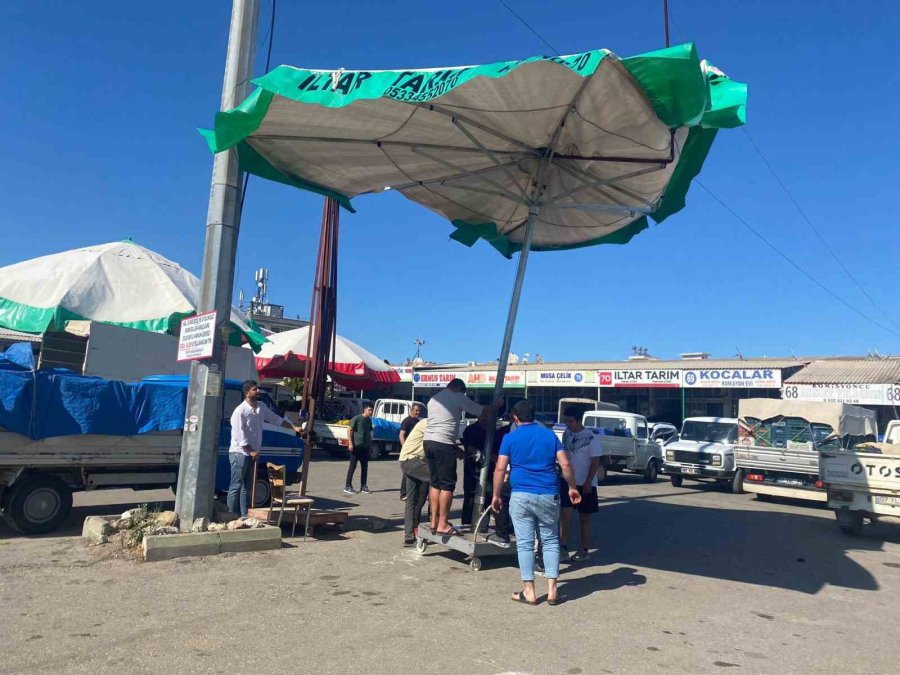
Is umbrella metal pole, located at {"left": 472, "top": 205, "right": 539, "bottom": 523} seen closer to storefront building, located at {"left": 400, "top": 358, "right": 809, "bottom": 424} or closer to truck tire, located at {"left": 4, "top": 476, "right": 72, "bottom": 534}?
truck tire, located at {"left": 4, "top": 476, "right": 72, "bottom": 534}

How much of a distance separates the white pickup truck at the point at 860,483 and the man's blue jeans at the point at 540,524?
7.44 meters

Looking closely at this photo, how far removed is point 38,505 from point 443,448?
5438mm

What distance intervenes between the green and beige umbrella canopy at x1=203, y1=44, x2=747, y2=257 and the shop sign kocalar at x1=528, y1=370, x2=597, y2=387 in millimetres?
23239

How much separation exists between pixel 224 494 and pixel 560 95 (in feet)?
26.2

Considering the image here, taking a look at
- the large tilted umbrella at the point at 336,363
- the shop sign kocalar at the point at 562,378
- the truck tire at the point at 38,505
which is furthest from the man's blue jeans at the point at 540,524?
the shop sign kocalar at the point at 562,378

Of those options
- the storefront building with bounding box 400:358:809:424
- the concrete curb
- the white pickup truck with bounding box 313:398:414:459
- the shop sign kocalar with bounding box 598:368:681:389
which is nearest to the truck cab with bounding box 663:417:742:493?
the white pickup truck with bounding box 313:398:414:459

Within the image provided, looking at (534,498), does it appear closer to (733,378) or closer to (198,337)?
(198,337)

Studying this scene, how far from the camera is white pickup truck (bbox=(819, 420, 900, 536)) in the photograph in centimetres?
1104

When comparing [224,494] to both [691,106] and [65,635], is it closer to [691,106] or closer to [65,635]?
[65,635]

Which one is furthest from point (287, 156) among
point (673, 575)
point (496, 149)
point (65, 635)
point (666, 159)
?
point (673, 575)

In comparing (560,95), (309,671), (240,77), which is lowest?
(309,671)

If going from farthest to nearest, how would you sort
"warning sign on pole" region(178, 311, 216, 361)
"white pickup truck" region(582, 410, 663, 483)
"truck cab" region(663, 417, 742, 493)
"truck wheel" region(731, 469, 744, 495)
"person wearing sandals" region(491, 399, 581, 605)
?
"white pickup truck" region(582, 410, 663, 483)
"truck cab" region(663, 417, 742, 493)
"truck wheel" region(731, 469, 744, 495)
"warning sign on pole" region(178, 311, 216, 361)
"person wearing sandals" region(491, 399, 581, 605)

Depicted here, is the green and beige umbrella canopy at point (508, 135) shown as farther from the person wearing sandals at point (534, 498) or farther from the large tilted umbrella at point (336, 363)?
the large tilted umbrella at point (336, 363)

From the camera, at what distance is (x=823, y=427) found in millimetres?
17281
